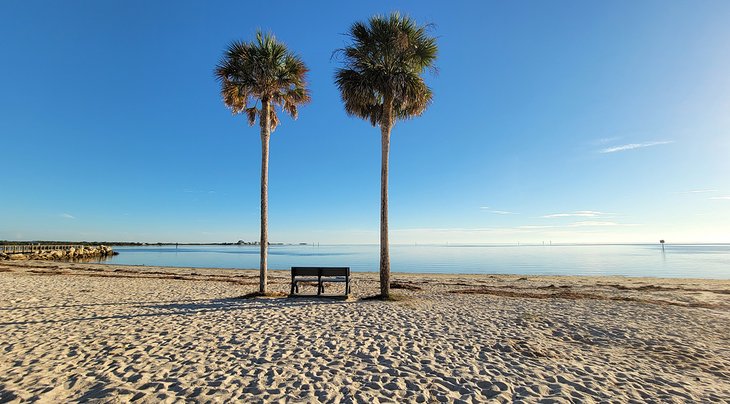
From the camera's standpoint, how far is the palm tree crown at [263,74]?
13.3 metres

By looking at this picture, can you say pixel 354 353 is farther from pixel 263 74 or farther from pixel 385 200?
pixel 263 74

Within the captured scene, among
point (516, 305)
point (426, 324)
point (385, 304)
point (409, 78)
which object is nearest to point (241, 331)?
point (426, 324)

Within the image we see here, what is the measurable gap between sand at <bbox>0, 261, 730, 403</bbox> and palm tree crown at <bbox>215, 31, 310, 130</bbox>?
333 inches

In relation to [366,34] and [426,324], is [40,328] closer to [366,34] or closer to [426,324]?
[426,324]

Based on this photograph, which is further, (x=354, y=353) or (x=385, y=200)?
(x=385, y=200)

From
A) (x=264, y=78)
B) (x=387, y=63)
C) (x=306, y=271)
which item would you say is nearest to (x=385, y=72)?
(x=387, y=63)

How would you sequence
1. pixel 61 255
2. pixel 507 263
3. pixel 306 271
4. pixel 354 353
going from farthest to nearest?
pixel 507 263 < pixel 61 255 < pixel 306 271 < pixel 354 353

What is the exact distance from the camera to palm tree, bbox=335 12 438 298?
1277cm

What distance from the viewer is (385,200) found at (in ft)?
42.8

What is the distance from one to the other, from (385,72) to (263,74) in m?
4.78

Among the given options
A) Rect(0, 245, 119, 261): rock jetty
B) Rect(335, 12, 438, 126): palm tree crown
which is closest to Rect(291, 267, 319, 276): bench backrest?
Rect(335, 12, 438, 126): palm tree crown

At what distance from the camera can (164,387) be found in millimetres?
4695

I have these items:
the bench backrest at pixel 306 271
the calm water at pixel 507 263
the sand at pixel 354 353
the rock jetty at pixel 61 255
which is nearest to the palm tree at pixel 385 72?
the bench backrest at pixel 306 271

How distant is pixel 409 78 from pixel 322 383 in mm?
11013
